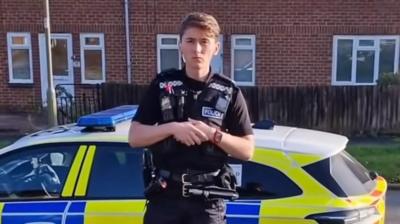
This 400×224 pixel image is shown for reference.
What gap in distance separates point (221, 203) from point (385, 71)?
39.7 feet

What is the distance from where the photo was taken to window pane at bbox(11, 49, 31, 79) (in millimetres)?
14547

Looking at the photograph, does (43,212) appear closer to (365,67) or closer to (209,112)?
(209,112)

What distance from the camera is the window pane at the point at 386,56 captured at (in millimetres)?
13510

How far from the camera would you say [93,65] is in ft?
Answer: 47.3

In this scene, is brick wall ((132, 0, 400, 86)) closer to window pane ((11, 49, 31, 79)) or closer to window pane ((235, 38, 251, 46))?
window pane ((235, 38, 251, 46))

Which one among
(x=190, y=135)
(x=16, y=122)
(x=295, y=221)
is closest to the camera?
(x=190, y=135)

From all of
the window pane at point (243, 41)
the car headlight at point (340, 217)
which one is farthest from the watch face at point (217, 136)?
the window pane at point (243, 41)

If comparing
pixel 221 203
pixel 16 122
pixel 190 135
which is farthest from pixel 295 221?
pixel 16 122

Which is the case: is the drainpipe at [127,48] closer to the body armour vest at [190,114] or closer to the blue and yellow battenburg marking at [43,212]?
the blue and yellow battenburg marking at [43,212]

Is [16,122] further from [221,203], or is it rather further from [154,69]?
[221,203]

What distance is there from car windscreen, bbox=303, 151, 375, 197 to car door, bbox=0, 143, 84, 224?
62.8 inches

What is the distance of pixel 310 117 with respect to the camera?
A: 448 inches

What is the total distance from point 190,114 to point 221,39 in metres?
11.3

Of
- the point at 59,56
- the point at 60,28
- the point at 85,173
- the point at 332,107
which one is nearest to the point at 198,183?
the point at 85,173
